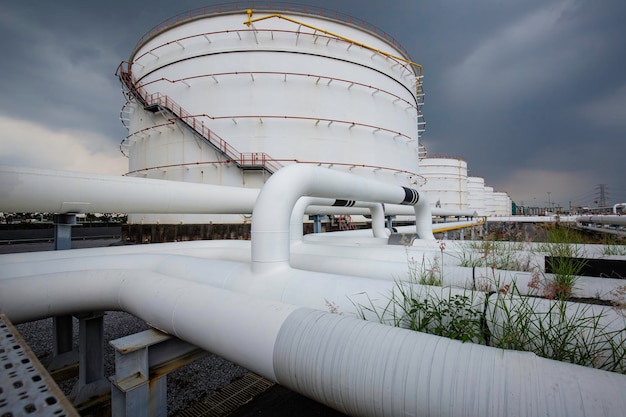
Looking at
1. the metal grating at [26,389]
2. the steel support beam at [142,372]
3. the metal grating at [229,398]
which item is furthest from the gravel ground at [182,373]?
the metal grating at [26,389]

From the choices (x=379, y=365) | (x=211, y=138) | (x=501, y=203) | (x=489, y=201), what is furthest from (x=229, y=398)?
(x=501, y=203)

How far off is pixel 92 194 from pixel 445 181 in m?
34.9

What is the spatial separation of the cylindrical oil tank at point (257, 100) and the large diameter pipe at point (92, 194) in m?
8.03

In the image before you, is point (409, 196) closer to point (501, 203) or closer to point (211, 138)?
point (211, 138)

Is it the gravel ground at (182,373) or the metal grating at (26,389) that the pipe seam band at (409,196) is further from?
the metal grating at (26,389)

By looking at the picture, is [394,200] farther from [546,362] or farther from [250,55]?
[250,55]

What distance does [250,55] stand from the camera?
Answer: 13.3 metres

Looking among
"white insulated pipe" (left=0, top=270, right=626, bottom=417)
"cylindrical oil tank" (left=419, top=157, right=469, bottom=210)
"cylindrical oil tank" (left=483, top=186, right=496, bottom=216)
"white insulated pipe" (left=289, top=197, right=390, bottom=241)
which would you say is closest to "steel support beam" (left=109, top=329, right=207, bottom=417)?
"white insulated pipe" (left=0, top=270, right=626, bottom=417)

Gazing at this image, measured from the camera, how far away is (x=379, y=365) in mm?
1312

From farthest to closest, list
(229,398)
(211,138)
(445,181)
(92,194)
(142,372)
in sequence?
(445,181) < (211,138) < (92,194) < (229,398) < (142,372)

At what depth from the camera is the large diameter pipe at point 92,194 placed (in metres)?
3.24

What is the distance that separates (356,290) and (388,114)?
49.1ft

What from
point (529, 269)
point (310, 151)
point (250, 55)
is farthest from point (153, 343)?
point (250, 55)

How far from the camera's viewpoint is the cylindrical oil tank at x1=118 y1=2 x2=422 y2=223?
13.1 meters
